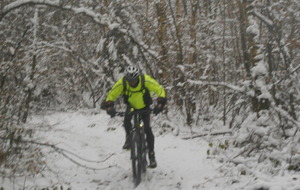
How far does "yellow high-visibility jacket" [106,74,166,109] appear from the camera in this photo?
5.97m

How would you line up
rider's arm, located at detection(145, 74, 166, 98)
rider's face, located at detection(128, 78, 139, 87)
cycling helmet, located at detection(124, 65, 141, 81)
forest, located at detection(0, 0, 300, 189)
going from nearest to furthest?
cycling helmet, located at detection(124, 65, 141, 81), rider's face, located at detection(128, 78, 139, 87), rider's arm, located at detection(145, 74, 166, 98), forest, located at detection(0, 0, 300, 189)

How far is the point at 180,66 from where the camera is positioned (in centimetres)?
1015

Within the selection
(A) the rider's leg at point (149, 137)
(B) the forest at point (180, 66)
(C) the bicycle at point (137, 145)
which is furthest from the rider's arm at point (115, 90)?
(B) the forest at point (180, 66)

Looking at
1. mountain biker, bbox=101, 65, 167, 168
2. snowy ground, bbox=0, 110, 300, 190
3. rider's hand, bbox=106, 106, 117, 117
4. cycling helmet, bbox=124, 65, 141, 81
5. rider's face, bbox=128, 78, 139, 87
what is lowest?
snowy ground, bbox=0, 110, 300, 190

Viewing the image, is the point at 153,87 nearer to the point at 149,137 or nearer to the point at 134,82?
the point at 134,82

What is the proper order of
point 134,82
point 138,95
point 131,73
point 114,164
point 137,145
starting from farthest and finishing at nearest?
1. point 114,164
2. point 138,95
3. point 137,145
4. point 134,82
5. point 131,73

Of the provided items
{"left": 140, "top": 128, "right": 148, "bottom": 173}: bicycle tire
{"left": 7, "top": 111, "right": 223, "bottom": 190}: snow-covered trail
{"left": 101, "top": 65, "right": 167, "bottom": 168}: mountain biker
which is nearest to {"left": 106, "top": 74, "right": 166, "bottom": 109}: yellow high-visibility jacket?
{"left": 101, "top": 65, "right": 167, "bottom": 168}: mountain biker

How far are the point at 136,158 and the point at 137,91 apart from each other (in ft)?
3.93

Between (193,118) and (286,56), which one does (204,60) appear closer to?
(193,118)

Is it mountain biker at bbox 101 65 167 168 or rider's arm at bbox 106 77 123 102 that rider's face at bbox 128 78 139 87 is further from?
rider's arm at bbox 106 77 123 102

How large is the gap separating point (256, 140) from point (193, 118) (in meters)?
4.30

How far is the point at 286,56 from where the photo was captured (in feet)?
24.1

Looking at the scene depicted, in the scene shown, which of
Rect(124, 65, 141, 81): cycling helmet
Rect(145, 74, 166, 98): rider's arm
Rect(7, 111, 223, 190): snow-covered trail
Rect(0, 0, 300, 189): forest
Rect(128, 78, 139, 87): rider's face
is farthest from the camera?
Rect(0, 0, 300, 189): forest

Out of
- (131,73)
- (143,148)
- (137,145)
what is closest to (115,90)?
(131,73)
